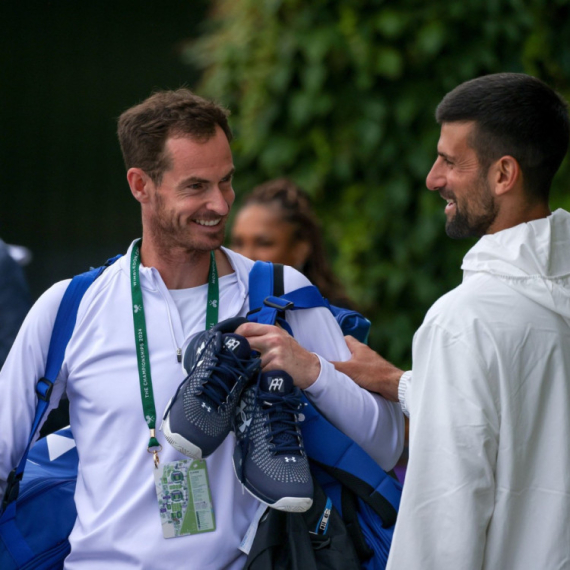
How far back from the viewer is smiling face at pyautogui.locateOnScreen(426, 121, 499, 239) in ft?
7.33

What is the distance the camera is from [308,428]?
2441 millimetres

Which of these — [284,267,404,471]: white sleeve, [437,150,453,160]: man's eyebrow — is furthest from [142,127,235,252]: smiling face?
[437,150,453,160]: man's eyebrow

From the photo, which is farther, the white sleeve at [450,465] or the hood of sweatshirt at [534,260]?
the hood of sweatshirt at [534,260]

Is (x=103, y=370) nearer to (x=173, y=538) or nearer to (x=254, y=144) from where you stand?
(x=173, y=538)

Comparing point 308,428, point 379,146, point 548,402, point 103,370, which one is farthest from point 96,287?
point 379,146

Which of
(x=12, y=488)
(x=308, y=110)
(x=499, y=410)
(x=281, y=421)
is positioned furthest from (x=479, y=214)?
(x=308, y=110)

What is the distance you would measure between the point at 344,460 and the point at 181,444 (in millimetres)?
490

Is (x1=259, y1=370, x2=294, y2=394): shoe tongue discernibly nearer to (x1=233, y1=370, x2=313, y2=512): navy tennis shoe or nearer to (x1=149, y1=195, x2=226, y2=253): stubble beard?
(x1=233, y1=370, x2=313, y2=512): navy tennis shoe

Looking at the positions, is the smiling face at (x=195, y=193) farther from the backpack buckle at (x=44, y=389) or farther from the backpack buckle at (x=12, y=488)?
the backpack buckle at (x=12, y=488)

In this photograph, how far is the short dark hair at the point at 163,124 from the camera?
8.48 feet

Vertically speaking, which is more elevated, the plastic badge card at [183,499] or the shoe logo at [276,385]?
the shoe logo at [276,385]

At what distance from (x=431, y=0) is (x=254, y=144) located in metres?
1.28

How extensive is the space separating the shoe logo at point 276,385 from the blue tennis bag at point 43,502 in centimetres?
61

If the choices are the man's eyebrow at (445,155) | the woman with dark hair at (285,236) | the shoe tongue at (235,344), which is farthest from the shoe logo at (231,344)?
the woman with dark hair at (285,236)
